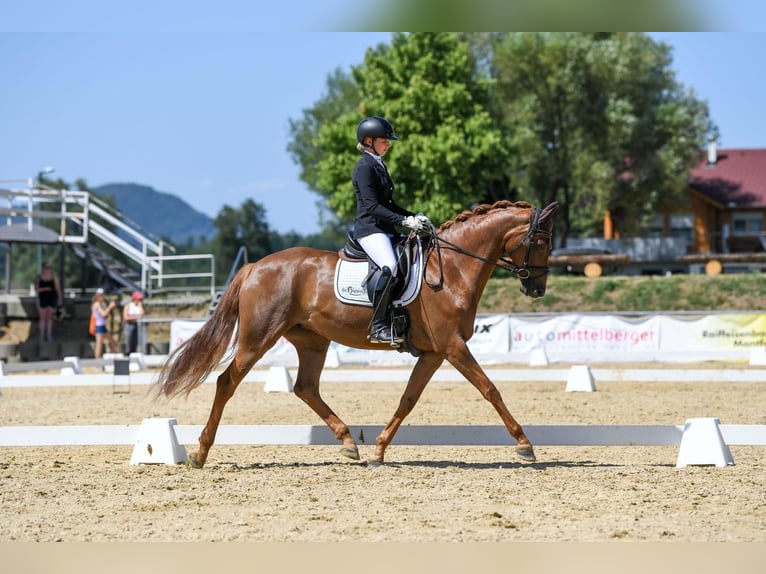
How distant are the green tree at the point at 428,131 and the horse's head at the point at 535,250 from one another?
30580 mm

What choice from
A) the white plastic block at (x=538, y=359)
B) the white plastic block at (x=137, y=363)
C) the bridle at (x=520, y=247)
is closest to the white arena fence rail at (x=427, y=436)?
the bridle at (x=520, y=247)

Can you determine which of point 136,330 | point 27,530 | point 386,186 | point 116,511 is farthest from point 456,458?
point 136,330

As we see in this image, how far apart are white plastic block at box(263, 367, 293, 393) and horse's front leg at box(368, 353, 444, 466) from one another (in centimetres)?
704

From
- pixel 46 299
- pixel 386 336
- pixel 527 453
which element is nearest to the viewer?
pixel 527 453

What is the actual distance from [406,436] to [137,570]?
13.7 ft

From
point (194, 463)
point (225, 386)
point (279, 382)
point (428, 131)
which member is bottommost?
point (194, 463)

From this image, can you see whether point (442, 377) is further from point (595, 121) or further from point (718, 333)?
point (595, 121)

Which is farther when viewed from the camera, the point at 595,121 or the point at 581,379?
the point at 595,121

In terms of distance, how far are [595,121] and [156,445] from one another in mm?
38515

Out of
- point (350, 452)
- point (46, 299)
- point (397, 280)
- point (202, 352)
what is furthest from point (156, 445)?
point (46, 299)

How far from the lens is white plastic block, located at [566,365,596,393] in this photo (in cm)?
1430

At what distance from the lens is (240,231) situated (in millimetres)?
82188

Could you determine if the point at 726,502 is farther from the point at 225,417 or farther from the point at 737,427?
the point at 225,417

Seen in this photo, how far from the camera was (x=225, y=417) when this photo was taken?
38.2 feet
